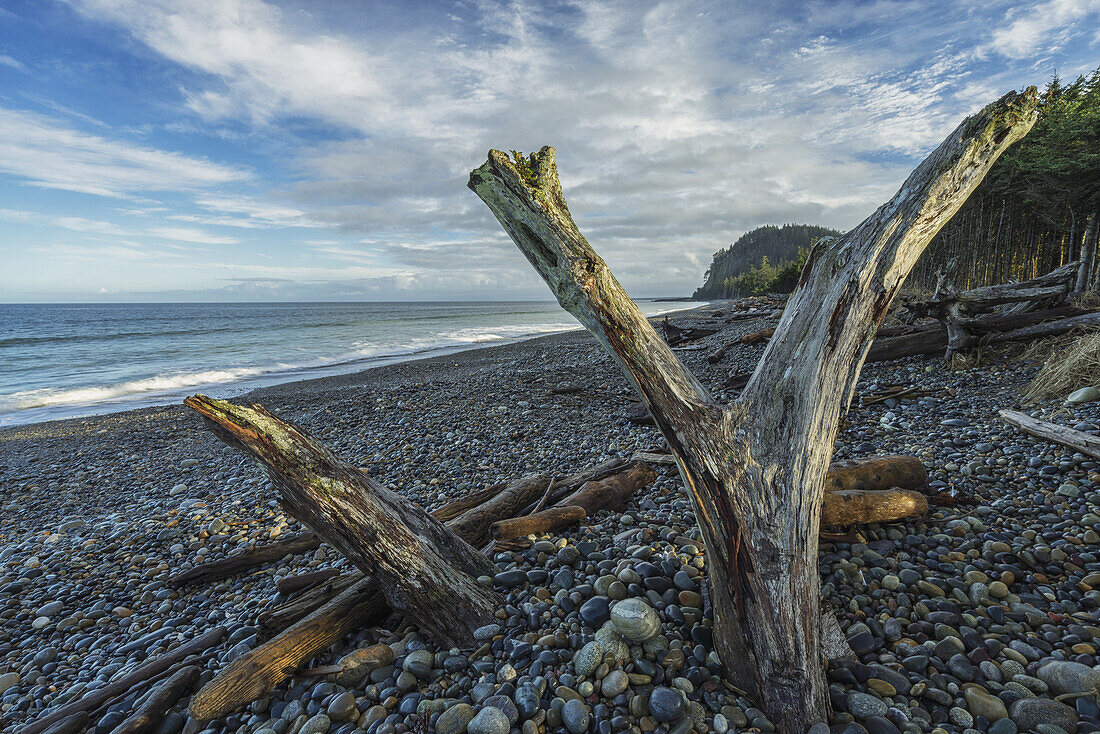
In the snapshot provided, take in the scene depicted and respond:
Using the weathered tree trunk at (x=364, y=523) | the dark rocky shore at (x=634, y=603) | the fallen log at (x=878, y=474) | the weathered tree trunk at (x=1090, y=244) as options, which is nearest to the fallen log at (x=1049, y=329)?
the dark rocky shore at (x=634, y=603)

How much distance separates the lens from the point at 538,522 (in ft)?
11.9

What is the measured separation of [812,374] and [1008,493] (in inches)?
109

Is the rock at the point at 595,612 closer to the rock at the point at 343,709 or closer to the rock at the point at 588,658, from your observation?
the rock at the point at 588,658

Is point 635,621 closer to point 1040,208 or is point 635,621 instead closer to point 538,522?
point 538,522

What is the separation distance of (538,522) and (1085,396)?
5.84m

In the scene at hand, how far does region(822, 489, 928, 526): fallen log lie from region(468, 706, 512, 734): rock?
2.37 metres

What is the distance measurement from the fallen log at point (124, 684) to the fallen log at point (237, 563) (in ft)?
3.77

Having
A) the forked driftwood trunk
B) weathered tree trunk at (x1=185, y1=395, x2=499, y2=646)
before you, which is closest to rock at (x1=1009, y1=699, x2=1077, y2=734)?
the forked driftwood trunk

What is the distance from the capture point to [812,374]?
7.62 ft

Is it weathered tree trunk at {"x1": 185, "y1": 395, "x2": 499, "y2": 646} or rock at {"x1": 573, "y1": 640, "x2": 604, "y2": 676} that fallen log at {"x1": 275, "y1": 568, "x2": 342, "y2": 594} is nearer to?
weathered tree trunk at {"x1": 185, "y1": 395, "x2": 499, "y2": 646}

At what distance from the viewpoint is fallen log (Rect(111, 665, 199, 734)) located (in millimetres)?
2420

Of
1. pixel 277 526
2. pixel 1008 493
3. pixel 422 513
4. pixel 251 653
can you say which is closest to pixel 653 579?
pixel 422 513

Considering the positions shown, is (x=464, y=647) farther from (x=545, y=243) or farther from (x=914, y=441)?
(x=914, y=441)

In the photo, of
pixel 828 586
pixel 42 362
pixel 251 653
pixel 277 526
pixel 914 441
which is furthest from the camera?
pixel 42 362
